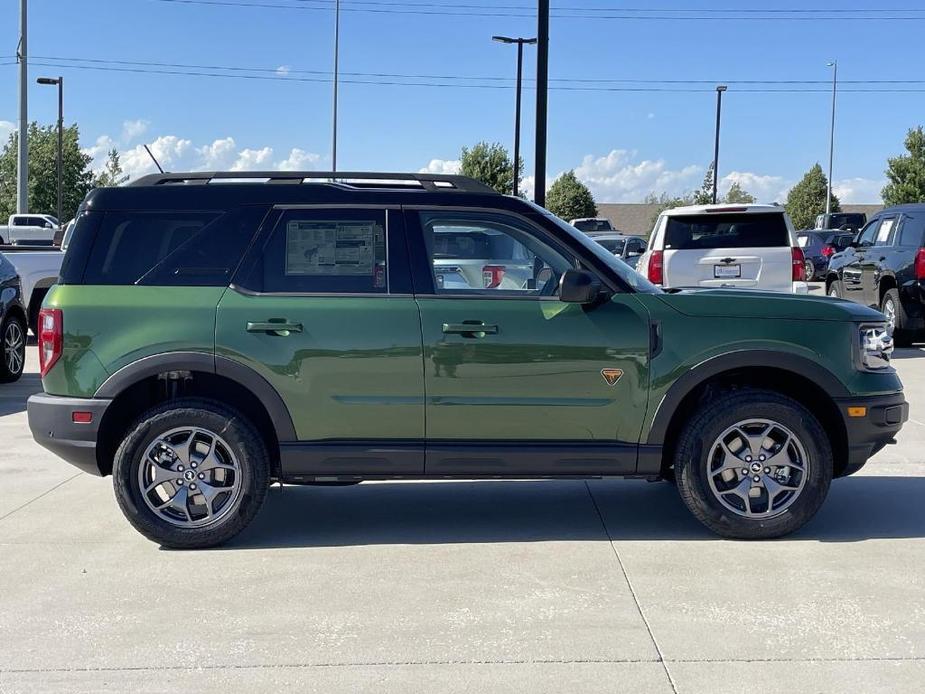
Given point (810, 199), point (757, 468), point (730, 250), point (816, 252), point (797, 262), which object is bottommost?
point (757, 468)

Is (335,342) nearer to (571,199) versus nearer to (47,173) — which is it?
(47,173)

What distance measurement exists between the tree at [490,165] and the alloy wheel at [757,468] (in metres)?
→ 54.2

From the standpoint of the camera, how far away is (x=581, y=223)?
138 feet

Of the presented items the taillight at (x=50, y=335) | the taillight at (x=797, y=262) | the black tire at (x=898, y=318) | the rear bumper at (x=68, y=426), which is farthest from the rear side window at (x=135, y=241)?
the black tire at (x=898, y=318)

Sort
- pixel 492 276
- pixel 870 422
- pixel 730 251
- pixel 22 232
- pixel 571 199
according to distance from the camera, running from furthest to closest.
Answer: pixel 571 199, pixel 22 232, pixel 730 251, pixel 492 276, pixel 870 422

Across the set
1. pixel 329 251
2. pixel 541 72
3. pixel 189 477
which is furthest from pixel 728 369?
pixel 541 72

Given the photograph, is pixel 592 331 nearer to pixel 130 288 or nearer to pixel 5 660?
pixel 130 288

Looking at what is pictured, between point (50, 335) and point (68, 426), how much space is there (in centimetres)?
46

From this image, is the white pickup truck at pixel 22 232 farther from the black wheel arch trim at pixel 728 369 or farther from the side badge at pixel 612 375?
the black wheel arch trim at pixel 728 369

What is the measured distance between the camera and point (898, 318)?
1409 cm

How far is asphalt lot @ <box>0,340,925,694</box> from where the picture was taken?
13.4 feet

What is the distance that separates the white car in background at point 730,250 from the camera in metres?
12.5

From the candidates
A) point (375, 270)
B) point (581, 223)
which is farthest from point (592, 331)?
point (581, 223)

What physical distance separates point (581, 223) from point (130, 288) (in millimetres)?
37185
